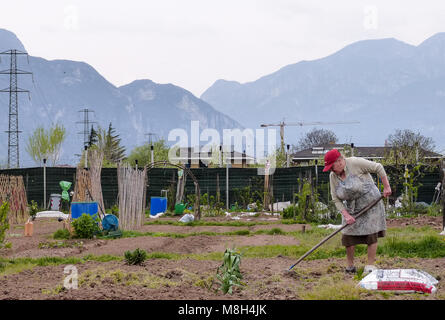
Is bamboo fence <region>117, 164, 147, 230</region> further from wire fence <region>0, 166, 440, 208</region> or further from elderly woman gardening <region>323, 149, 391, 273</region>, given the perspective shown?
elderly woman gardening <region>323, 149, 391, 273</region>

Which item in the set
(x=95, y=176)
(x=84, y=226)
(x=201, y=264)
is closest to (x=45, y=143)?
(x=95, y=176)

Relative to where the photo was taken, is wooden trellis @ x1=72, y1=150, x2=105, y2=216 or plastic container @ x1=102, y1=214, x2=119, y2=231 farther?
wooden trellis @ x1=72, y1=150, x2=105, y2=216

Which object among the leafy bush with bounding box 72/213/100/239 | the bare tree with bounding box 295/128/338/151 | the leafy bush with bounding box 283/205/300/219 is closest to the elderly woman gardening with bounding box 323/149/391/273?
the leafy bush with bounding box 72/213/100/239

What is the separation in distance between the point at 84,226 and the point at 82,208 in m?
0.77

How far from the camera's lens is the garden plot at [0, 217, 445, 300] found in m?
5.45

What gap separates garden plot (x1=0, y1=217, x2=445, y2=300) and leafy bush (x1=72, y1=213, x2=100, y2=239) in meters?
0.37

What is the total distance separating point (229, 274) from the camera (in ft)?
18.6

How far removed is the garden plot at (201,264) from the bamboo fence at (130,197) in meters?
0.47

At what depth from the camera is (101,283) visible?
599 cm

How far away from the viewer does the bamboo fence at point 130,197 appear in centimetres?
1294

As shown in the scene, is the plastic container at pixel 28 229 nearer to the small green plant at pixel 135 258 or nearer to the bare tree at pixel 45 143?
the small green plant at pixel 135 258

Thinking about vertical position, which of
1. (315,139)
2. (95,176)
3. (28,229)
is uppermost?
(315,139)

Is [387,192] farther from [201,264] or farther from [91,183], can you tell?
[91,183]
